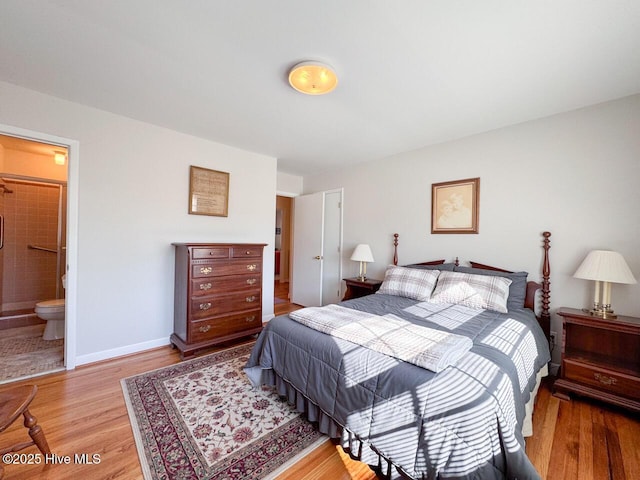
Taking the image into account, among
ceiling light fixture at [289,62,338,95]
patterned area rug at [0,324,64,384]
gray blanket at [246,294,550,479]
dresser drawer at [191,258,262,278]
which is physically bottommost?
patterned area rug at [0,324,64,384]

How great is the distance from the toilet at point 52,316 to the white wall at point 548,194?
3987 millimetres

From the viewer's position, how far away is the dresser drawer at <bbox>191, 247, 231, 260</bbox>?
2.58 meters

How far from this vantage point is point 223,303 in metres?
2.79

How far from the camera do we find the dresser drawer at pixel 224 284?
8.55ft

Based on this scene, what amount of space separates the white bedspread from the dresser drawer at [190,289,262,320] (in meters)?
1.14

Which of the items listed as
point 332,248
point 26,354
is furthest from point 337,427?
point 26,354

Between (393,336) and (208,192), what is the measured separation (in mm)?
2651

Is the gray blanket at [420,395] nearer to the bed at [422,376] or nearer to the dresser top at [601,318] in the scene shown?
the bed at [422,376]

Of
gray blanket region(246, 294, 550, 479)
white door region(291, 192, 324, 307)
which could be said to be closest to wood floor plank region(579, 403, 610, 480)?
gray blanket region(246, 294, 550, 479)

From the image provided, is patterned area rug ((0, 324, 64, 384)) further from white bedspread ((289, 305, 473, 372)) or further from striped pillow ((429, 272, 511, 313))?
striped pillow ((429, 272, 511, 313))

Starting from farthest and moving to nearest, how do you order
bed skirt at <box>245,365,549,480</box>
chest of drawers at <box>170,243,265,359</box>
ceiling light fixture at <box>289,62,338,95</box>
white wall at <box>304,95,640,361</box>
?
1. chest of drawers at <box>170,243,265,359</box>
2. white wall at <box>304,95,640,361</box>
3. ceiling light fixture at <box>289,62,338,95</box>
4. bed skirt at <box>245,365,549,480</box>

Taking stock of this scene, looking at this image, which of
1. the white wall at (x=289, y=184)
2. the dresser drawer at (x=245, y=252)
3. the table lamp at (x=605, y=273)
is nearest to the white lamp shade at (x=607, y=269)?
the table lamp at (x=605, y=273)

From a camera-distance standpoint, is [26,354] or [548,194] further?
[26,354]

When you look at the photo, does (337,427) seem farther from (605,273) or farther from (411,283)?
(605,273)
